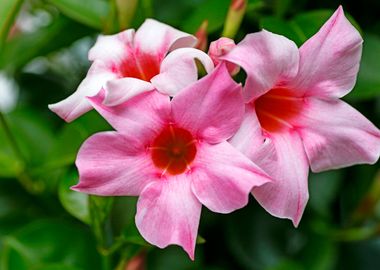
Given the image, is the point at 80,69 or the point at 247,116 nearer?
the point at 247,116

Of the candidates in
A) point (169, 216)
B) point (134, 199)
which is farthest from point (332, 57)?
point (134, 199)

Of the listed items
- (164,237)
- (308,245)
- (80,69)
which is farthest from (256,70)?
(80,69)

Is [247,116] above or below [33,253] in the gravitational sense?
above

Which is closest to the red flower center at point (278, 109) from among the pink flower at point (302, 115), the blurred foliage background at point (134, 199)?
the pink flower at point (302, 115)

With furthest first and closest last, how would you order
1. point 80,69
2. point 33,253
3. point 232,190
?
point 80,69 < point 33,253 < point 232,190

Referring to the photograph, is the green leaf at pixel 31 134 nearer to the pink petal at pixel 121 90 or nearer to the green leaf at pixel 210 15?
the green leaf at pixel 210 15

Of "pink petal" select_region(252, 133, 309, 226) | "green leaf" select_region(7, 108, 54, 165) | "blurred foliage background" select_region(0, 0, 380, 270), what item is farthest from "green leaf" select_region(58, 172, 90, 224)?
"pink petal" select_region(252, 133, 309, 226)

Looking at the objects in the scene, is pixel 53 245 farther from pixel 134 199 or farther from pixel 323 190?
pixel 323 190

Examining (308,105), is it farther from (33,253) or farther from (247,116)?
(33,253)
